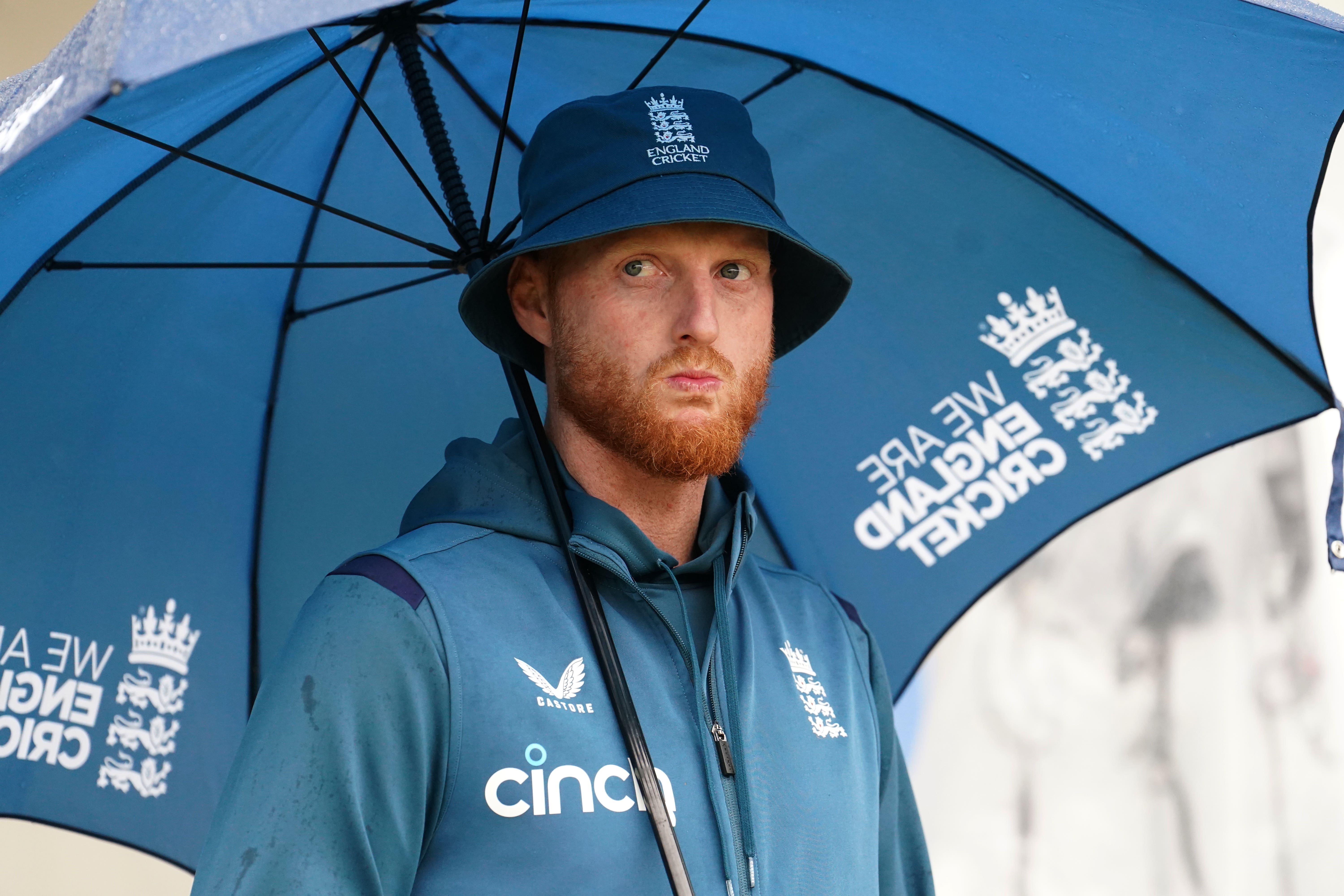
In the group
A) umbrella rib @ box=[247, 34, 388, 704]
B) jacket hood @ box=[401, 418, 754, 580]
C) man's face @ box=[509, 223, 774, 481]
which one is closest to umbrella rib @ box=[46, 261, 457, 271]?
umbrella rib @ box=[247, 34, 388, 704]

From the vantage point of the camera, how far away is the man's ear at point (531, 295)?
1894mm

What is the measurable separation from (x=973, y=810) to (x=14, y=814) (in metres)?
2.49

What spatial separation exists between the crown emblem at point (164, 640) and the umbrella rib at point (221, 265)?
1.82ft

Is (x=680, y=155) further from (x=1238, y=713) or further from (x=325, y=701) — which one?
(x=1238, y=713)

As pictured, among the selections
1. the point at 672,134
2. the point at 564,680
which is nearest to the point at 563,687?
the point at 564,680

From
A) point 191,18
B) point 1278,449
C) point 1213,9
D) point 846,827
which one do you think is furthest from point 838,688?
point 1278,449

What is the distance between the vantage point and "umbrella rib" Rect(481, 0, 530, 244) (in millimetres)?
1812

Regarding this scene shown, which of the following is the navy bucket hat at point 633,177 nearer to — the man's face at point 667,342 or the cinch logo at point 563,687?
the man's face at point 667,342

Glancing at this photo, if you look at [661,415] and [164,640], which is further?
[164,640]

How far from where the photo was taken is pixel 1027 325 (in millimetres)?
2113

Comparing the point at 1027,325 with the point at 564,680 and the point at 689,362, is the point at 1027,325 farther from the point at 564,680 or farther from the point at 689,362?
the point at 564,680

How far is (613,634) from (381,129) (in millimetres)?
822

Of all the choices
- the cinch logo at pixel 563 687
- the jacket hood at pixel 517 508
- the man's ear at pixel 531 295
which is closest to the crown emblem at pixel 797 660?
the jacket hood at pixel 517 508

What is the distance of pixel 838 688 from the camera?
183 cm
